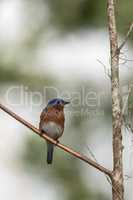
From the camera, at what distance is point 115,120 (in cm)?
849

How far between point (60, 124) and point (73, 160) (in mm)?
9504

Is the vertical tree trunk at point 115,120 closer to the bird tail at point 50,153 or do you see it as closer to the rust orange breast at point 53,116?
the rust orange breast at point 53,116

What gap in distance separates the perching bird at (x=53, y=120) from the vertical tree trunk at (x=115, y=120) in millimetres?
2581

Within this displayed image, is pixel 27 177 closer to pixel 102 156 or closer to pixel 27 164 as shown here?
pixel 27 164

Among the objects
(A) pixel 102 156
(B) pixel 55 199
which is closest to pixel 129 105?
(A) pixel 102 156

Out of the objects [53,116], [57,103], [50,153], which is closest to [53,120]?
[53,116]

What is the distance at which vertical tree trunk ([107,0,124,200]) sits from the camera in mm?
8312

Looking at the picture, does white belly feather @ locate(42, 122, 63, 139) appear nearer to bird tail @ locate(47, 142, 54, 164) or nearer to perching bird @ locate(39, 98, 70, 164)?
perching bird @ locate(39, 98, 70, 164)

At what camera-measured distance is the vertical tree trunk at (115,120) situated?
327 inches

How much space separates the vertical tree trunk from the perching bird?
8.47 feet

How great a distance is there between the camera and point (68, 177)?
20.4 metres

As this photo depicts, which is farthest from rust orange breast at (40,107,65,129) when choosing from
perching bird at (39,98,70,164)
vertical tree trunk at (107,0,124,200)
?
vertical tree trunk at (107,0,124,200)

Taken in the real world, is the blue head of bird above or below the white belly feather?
above

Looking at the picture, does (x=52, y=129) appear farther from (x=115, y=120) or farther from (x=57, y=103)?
(x=115, y=120)
